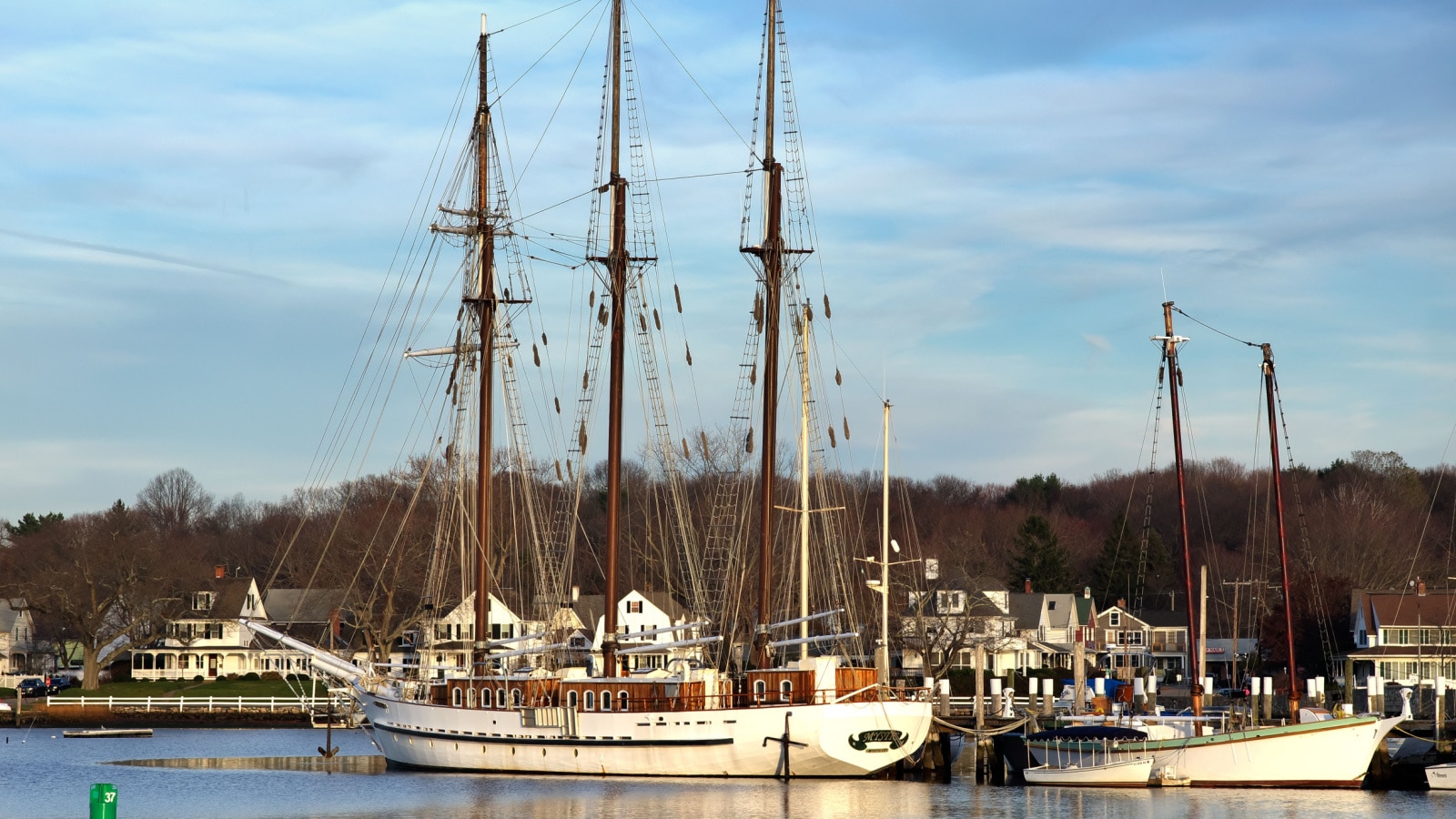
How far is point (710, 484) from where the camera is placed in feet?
289

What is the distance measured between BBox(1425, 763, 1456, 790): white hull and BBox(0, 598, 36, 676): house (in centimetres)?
11498

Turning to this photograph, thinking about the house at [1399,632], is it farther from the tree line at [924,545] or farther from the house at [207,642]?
the house at [207,642]

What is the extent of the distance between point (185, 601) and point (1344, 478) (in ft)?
349

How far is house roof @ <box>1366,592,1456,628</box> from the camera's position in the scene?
94250 millimetres

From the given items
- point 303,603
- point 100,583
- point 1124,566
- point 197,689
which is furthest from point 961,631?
point 1124,566

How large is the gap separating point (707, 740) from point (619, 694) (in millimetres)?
3316

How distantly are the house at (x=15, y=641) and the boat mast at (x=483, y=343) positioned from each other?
90.7 metres

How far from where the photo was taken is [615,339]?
55.1 metres

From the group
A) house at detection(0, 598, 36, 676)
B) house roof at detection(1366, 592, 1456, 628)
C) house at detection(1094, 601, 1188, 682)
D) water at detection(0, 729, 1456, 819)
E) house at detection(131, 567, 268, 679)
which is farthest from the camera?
house at detection(0, 598, 36, 676)

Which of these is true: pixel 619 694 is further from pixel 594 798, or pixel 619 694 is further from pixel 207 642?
pixel 207 642

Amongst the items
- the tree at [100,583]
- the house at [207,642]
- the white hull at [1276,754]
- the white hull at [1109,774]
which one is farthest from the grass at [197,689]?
the white hull at [1276,754]

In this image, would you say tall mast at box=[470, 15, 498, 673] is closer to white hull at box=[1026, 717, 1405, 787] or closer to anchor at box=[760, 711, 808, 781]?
anchor at box=[760, 711, 808, 781]

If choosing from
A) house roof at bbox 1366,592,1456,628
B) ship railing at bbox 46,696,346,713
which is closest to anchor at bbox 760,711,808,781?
ship railing at bbox 46,696,346,713

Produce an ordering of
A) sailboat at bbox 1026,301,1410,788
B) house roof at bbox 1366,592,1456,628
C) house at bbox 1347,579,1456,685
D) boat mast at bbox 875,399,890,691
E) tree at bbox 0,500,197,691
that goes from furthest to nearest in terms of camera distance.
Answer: tree at bbox 0,500,197,691, house roof at bbox 1366,592,1456,628, house at bbox 1347,579,1456,685, boat mast at bbox 875,399,890,691, sailboat at bbox 1026,301,1410,788
